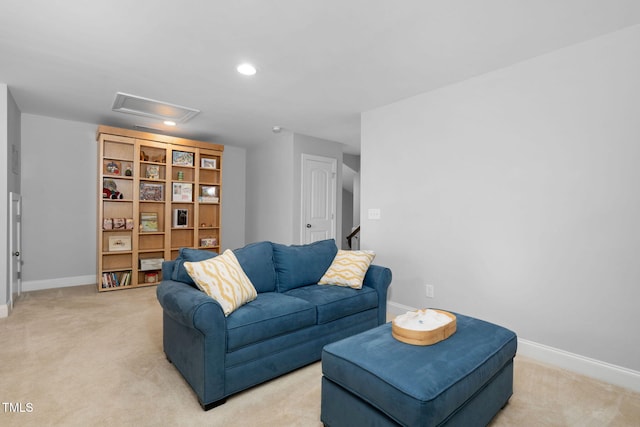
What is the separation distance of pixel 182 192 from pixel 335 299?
3.76 meters

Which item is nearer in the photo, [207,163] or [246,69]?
[246,69]

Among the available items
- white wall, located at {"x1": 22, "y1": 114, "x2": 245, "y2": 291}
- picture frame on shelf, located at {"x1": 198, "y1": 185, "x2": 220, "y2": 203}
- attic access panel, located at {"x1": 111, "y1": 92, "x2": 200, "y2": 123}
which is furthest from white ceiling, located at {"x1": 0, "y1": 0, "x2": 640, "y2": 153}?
picture frame on shelf, located at {"x1": 198, "y1": 185, "x2": 220, "y2": 203}

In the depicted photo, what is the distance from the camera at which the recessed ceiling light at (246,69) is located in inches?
112

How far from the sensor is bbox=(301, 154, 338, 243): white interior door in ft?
17.4

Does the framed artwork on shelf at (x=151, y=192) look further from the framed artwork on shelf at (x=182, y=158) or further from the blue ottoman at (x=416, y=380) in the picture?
the blue ottoman at (x=416, y=380)

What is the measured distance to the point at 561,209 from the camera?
8.07ft

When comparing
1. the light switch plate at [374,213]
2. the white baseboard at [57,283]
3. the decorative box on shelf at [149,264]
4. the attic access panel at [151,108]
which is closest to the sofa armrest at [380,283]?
the light switch plate at [374,213]

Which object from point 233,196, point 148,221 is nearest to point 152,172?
point 148,221

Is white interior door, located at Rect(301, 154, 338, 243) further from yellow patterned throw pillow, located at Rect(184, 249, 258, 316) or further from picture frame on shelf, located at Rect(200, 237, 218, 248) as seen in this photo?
yellow patterned throw pillow, located at Rect(184, 249, 258, 316)

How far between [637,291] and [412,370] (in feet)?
6.19

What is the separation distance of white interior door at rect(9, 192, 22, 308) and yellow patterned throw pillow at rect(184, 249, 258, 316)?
295cm

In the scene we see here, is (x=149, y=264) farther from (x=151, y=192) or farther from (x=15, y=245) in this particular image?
(x=15, y=245)

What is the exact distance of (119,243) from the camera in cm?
473

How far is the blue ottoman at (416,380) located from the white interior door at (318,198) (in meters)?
3.59
